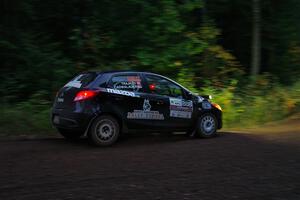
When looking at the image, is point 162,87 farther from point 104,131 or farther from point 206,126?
point 104,131

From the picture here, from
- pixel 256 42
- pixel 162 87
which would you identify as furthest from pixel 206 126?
pixel 256 42

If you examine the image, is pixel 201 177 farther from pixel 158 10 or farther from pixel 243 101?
pixel 158 10

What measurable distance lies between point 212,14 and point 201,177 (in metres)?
14.4

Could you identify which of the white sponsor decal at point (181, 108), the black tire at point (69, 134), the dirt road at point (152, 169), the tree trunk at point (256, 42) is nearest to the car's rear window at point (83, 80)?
the black tire at point (69, 134)

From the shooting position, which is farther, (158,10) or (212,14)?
(212,14)

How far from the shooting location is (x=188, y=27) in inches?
758

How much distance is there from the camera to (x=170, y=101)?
11734 mm

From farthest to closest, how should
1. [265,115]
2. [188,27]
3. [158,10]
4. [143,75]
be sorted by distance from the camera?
1. [188,27]
2. [158,10]
3. [265,115]
4. [143,75]

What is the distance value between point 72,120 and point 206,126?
345 centimetres

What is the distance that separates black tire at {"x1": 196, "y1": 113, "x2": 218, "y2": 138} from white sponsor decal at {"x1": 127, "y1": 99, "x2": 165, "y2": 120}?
121 centimetres

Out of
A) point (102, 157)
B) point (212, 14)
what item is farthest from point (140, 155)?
point (212, 14)

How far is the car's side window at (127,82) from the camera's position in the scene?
11.0 meters

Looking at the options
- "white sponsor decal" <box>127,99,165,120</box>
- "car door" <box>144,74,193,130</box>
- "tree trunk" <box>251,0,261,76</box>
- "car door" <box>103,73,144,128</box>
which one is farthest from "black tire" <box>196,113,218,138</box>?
"tree trunk" <box>251,0,261,76</box>

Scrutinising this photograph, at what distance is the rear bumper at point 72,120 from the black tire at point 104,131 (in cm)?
20
